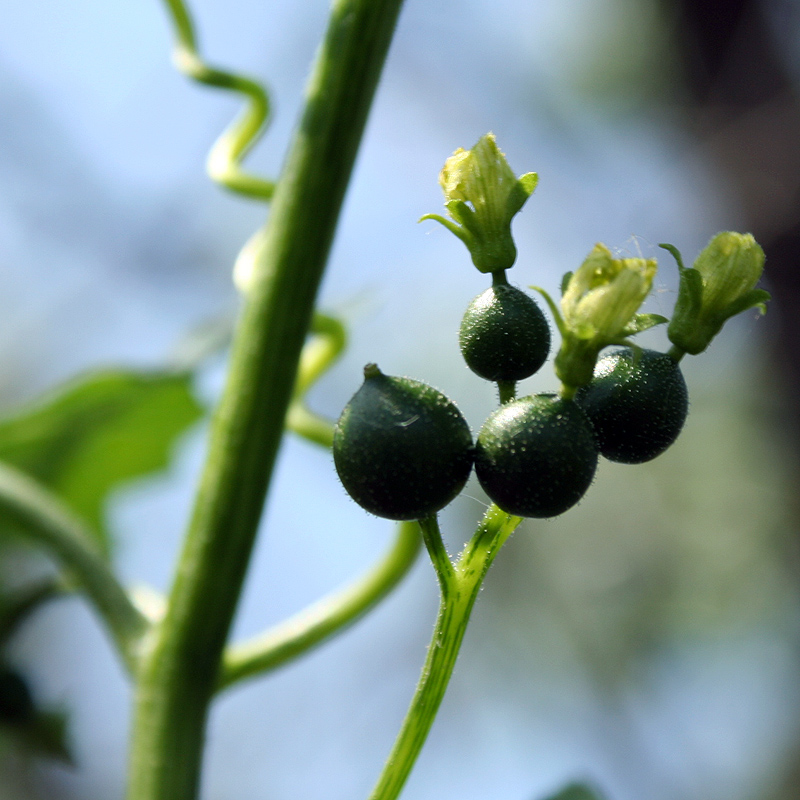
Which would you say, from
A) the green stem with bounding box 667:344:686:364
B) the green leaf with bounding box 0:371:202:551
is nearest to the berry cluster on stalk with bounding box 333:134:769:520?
the green stem with bounding box 667:344:686:364

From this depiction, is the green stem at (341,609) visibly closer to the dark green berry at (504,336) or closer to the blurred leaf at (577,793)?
the blurred leaf at (577,793)

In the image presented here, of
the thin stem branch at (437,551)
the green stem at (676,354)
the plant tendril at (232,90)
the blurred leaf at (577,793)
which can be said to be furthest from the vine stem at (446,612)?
the plant tendril at (232,90)

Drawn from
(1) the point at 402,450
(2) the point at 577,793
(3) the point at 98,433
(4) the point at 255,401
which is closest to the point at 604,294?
(1) the point at 402,450

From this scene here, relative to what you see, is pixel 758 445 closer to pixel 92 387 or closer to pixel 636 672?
pixel 636 672

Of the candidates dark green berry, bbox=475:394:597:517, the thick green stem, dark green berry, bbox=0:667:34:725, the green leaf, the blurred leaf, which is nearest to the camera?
dark green berry, bbox=475:394:597:517

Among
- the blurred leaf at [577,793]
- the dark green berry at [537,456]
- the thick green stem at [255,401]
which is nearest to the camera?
the dark green berry at [537,456]

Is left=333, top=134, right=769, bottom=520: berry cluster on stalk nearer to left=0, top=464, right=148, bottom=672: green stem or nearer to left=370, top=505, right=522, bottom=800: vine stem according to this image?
left=370, top=505, right=522, bottom=800: vine stem

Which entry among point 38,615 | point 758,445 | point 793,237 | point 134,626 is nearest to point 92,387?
point 38,615

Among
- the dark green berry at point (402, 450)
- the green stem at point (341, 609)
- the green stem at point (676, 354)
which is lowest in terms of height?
the green stem at point (341, 609)
